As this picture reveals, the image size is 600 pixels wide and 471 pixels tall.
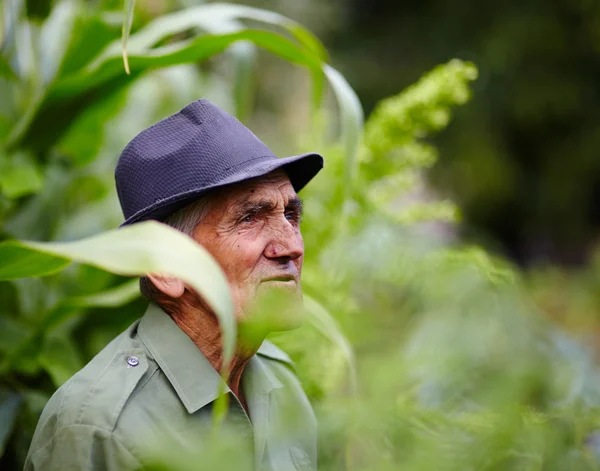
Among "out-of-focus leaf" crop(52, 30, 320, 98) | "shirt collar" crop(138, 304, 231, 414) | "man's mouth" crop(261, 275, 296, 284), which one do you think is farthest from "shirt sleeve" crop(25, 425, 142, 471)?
"out-of-focus leaf" crop(52, 30, 320, 98)

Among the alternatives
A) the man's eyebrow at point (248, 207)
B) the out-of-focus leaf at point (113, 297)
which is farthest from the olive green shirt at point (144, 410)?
the out-of-focus leaf at point (113, 297)

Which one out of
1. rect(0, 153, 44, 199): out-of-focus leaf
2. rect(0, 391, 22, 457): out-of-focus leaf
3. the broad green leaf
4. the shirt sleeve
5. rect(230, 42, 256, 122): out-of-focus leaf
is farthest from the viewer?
rect(230, 42, 256, 122): out-of-focus leaf

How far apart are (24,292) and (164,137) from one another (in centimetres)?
75

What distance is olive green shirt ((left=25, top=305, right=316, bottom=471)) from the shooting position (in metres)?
1.07

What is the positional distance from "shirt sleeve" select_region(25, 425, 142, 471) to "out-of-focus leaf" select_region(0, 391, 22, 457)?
531 mm

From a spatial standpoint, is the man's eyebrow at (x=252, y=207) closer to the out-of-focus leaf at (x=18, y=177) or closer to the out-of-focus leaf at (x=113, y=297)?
the out-of-focus leaf at (x=113, y=297)

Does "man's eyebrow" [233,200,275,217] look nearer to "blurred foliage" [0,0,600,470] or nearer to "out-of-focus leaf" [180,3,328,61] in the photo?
"blurred foliage" [0,0,600,470]

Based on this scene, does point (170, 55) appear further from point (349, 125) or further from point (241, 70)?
point (241, 70)

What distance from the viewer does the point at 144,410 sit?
1.13 m

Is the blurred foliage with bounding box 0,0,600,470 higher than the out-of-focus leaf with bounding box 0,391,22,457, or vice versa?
the blurred foliage with bounding box 0,0,600,470

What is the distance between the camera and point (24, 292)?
1.80m

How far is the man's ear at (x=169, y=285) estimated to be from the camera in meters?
1.22

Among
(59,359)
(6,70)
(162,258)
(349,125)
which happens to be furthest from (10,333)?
(162,258)

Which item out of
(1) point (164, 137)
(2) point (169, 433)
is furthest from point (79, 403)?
(1) point (164, 137)
